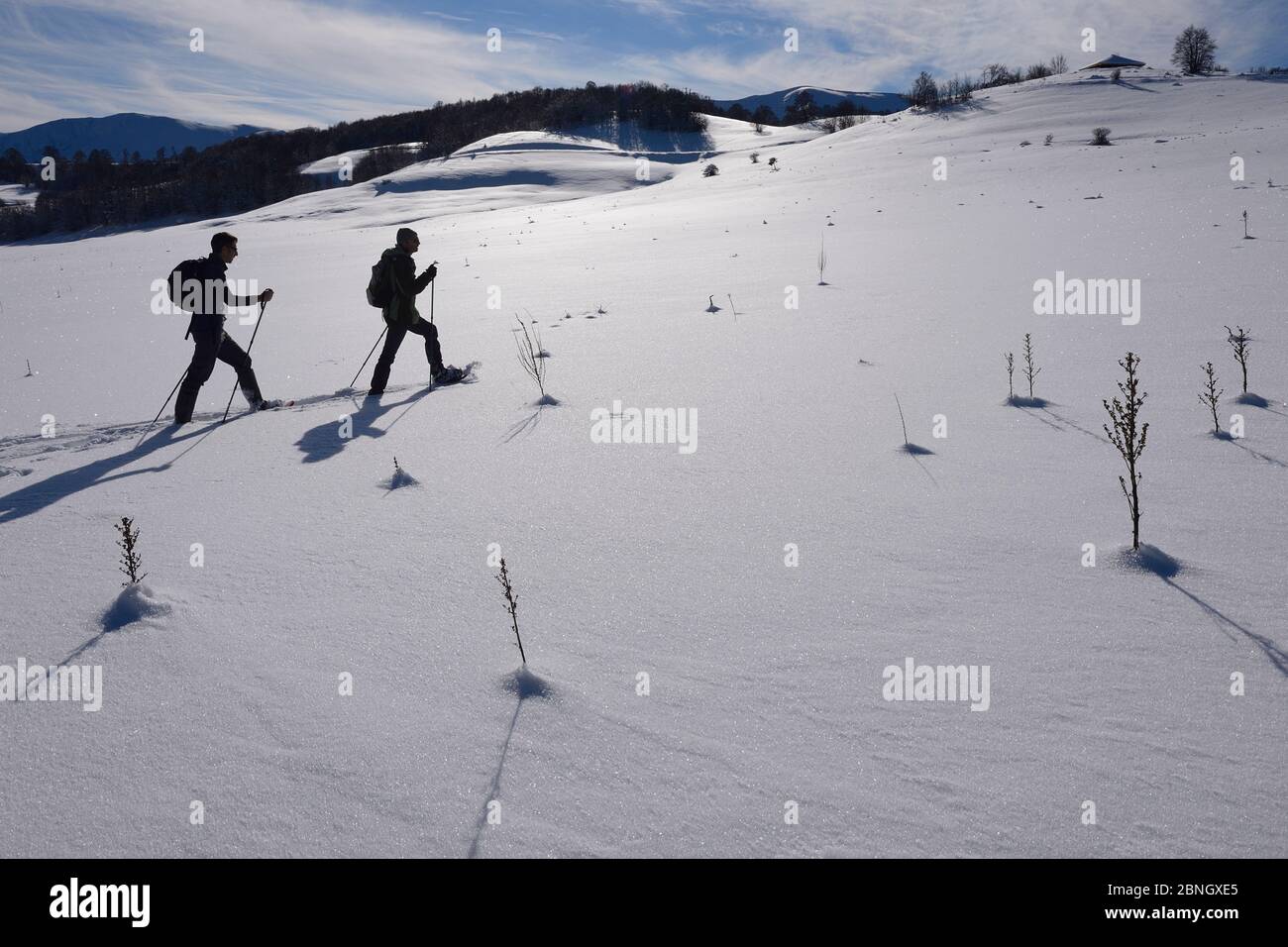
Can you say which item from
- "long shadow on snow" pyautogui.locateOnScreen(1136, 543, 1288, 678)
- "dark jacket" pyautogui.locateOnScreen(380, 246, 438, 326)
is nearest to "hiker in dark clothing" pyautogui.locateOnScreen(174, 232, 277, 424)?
"dark jacket" pyautogui.locateOnScreen(380, 246, 438, 326)

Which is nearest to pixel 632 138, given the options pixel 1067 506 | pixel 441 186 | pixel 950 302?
pixel 441 186

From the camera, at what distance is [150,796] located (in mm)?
1666

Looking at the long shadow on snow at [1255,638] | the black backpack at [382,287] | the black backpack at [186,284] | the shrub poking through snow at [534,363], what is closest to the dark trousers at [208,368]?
the black backpack at [186,284]

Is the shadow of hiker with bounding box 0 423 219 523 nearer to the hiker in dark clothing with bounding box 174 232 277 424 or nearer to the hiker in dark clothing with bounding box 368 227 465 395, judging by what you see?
the hiker in dark clothing with bounding box 174 232 277 424

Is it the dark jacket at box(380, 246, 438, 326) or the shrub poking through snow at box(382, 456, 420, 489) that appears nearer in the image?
the shrub poking through snow at box(382, 456, 420, 489)

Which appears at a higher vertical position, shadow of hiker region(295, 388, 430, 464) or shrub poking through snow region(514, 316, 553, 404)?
shrub poking through snow region(514, 316, 553, 404)

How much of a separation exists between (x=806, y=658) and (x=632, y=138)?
69.8 meters

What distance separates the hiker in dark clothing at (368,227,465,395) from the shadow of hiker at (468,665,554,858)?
166 inches

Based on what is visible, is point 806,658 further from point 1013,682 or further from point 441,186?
point 441,186

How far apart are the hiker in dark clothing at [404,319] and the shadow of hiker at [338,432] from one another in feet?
1.34

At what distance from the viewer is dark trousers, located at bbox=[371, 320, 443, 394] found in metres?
5.80

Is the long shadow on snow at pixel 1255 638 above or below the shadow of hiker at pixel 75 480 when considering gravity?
below

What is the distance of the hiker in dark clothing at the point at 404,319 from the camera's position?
19.2 ft

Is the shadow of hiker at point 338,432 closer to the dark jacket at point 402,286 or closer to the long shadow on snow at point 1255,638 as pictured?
the dark jacket at point 402,286
